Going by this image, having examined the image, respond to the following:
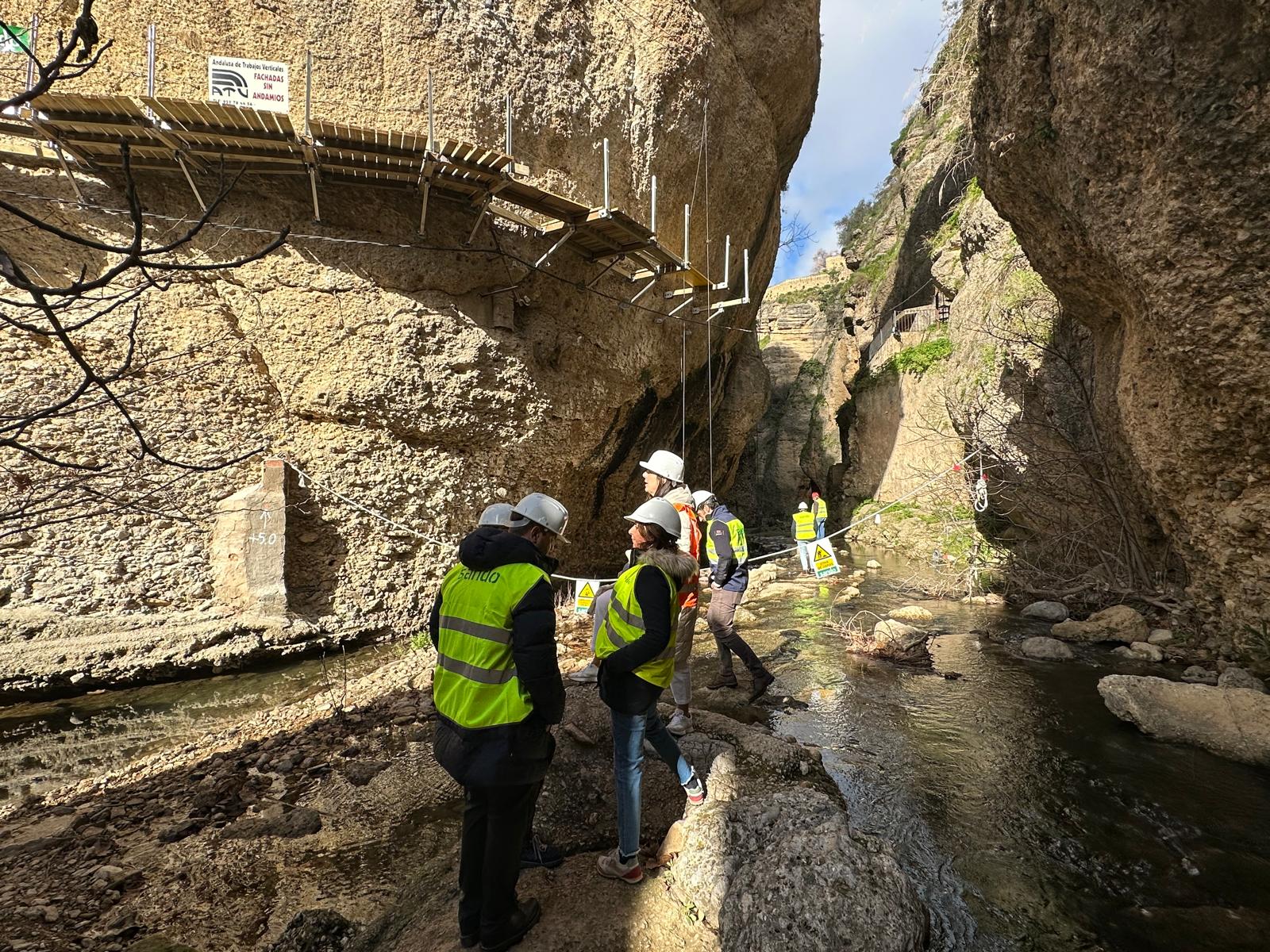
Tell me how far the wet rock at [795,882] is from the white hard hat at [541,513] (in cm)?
166

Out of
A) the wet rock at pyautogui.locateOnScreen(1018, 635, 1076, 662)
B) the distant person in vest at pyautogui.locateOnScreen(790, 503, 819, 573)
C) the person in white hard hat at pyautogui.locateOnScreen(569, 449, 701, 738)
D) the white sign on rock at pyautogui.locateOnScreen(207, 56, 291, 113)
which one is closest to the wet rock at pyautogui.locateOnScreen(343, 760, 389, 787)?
the person in white hard hat at pyautogui.locateOnScreen(569, 449, 701, 738)

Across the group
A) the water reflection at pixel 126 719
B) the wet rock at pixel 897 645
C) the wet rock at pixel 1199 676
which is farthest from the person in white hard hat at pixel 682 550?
the wet rock at pixel 1199 676

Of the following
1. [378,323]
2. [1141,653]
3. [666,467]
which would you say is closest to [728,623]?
[666,467]

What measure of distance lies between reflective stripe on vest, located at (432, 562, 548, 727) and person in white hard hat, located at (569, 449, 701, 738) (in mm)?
1601

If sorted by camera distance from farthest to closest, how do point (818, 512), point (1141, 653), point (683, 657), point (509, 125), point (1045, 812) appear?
1. point (818, 512)
2. point (509, 125)
3. point (1141, 653)
4. point (683, 657)
5. point (1045, 812)

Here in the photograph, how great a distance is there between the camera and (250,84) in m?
5.82

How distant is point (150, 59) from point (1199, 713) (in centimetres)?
1049

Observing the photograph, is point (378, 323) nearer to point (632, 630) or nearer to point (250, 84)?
point (250, 84)

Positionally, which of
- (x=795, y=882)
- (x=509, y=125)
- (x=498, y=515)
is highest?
(x=509, y=125)

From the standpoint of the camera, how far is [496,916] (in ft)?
8.38

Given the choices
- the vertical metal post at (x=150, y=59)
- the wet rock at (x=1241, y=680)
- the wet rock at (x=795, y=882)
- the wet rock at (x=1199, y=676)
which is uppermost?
the vertical metal post at (x=150, y=59)

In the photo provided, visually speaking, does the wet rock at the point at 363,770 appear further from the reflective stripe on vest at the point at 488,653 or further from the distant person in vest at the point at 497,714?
the reflective stripe on vest at the point at 488,653

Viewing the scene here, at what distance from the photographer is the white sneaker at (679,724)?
13.8 ft

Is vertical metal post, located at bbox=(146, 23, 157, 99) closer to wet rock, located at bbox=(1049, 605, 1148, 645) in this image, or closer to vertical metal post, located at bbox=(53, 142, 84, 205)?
vertical metal post, located at bbox=(53, 142, 84, 205)
